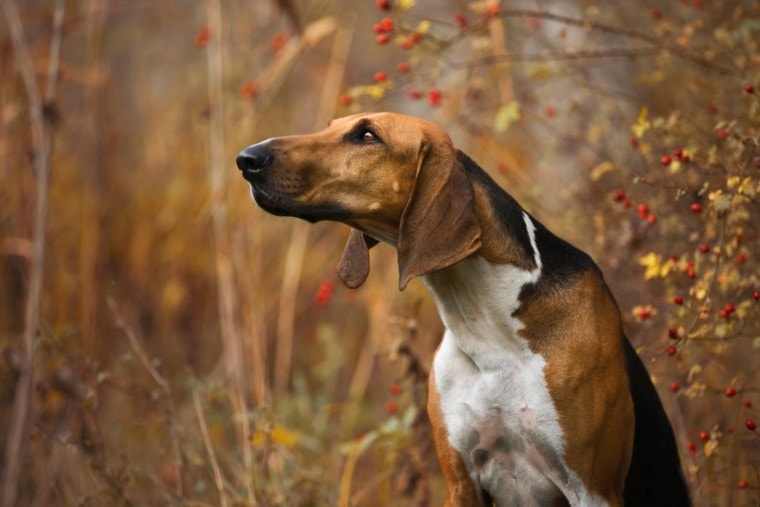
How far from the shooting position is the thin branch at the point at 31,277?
3.97 meters

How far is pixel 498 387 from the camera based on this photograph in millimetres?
3398

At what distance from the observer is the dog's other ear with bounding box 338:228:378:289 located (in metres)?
3.53

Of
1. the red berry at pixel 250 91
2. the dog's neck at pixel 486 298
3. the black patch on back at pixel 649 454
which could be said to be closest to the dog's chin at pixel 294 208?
the dog's neck at pixel 486 298

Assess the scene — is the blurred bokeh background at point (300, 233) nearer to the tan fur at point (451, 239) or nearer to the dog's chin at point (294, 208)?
the tan fur at point (451, 239)

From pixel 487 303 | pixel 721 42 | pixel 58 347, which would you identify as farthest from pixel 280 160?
pixel 721 42

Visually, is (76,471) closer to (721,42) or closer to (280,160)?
(280,160)

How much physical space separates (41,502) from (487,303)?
241cm

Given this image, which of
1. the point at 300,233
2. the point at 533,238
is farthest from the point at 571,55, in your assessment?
the point at 300,233

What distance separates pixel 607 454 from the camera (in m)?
3.37

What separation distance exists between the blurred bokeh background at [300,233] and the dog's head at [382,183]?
84 cm

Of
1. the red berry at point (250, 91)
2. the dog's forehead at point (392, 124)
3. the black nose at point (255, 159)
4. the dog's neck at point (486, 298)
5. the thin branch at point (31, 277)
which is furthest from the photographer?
the red berry at point (250, 91)

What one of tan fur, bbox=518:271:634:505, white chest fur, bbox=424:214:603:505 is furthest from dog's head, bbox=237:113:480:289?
tan fur, bbox=518:271:634:505

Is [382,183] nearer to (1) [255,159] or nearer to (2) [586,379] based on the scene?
(1) [255,159]

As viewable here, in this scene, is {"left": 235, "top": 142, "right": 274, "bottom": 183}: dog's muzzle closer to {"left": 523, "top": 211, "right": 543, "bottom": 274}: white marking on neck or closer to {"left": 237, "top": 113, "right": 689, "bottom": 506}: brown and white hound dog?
{"left": 237, "top": 113, "right": 689, "bottom": 506}: brown and white hound dog
